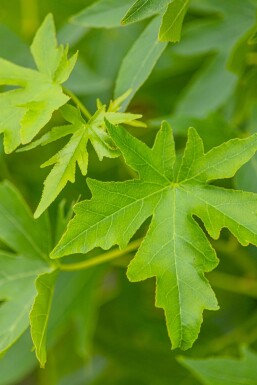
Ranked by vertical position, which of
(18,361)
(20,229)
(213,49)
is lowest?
(18,361)

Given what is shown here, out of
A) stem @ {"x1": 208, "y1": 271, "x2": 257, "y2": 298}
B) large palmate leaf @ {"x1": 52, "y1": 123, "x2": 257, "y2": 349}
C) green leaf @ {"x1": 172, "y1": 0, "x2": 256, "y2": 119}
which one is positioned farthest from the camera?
stem @ {"x1": 208, "y1": 271, "x2": 257, "y2": 298}

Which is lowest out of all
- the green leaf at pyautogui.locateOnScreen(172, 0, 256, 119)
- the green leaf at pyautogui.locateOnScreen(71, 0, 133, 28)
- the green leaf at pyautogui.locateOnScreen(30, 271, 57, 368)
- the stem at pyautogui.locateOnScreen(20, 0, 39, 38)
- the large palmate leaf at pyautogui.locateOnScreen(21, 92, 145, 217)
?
the green leaf at pyautogui.locateOnScreen(172, 0, 256, 119)

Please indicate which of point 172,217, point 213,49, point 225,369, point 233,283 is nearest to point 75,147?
point 172,217

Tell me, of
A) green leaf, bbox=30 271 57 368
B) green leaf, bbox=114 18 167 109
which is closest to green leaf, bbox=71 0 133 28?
green leaf, bbox=114 18 167 109

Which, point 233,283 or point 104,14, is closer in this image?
point 104,14

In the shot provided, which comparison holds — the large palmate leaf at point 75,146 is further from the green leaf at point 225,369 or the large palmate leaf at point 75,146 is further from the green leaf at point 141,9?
the green leaf at point 225,369

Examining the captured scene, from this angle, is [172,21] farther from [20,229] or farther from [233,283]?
[233,283]

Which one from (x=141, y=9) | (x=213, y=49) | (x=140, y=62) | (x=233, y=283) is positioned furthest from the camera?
(x=233, y=283)

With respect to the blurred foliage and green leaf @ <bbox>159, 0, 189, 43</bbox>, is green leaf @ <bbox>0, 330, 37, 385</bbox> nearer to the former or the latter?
the blurred foliage
